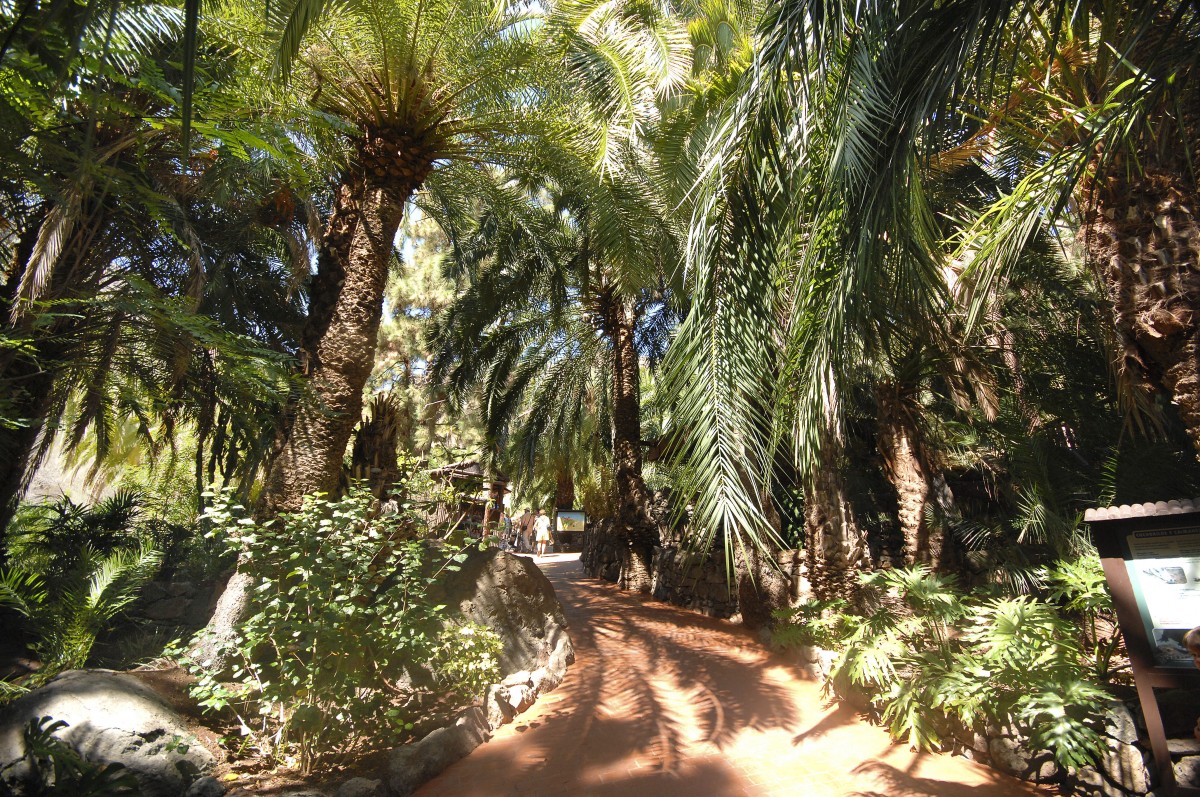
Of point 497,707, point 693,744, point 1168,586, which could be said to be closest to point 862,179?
point 1168,586

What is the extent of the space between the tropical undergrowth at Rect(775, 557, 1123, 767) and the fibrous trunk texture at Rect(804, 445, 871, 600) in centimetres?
127

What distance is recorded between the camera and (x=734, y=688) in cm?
602

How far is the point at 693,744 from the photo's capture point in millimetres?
4773

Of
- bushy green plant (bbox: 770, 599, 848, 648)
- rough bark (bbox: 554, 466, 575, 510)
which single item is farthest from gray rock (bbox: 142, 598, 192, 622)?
rough bark (bbox: 554, 466, 575, 510)

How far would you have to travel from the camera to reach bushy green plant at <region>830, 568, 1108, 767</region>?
12.4 ft

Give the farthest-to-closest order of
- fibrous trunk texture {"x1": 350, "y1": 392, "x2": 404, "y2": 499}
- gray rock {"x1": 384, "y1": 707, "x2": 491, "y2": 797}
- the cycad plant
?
fibrous trunk texture {"x1": 350, "y1": 392, "x2": 404, "y2": 499}
the cycad plant
gray rock {"x1": 384, "y1": 707, "x2": 491, "y2": 797}

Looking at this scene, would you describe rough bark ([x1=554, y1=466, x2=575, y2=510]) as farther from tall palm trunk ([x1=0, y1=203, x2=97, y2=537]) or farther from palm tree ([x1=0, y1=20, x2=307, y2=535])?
tall palm trunk ([x1=0, y1=203, x2=97, y2=537])

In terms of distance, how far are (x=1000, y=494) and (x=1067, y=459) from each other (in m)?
3.40

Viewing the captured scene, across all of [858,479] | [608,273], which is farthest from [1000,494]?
[608,273]

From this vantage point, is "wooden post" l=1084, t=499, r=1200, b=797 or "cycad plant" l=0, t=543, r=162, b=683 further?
"cycad plant" l=0, t=543, r=162, b=683

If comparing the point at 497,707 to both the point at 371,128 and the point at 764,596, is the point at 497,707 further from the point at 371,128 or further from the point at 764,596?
the point at 371,128

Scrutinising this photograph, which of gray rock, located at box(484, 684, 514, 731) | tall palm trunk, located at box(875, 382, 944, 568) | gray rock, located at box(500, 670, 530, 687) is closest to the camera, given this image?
gray rock, located at box(484, 684, 514, 731)

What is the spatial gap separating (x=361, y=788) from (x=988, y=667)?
4.24m

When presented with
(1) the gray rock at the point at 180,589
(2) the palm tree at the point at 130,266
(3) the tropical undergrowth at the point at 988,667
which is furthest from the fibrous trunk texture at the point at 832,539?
(1) the gray rock at the point at 180,589
